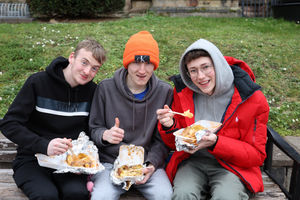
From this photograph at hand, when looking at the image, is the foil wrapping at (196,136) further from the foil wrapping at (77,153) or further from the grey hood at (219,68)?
the foil wrapping at (77,153)

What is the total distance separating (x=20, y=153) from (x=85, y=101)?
24.9 inches

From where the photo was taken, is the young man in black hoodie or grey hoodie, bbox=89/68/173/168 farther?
grey hoodie, bbox=89/68/173/168

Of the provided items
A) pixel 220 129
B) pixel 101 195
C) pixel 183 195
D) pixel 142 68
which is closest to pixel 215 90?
pixel 220 129

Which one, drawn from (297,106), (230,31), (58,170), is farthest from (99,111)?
(230,31)

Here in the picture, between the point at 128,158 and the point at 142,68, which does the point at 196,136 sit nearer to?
the point at 128,158

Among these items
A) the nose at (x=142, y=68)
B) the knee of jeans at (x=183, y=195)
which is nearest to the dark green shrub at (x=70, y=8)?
the nose at (x=142, y=68)

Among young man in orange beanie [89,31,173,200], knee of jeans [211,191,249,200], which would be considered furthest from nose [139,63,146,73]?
knee of jeans [211,191,249,200]

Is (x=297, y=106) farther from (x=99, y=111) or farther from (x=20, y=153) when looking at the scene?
(x=20, y=153)

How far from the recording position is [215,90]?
2.36 meters

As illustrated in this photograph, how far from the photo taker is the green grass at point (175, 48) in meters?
4.41

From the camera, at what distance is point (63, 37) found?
6203 mm

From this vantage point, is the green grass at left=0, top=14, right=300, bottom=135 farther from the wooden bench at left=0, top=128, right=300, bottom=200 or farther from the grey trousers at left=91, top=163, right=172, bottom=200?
the grey trousers at left=91, top=163, right=172, bottom=200

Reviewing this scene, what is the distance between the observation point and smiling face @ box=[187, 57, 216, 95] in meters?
2.33

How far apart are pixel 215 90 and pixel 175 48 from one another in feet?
11.3
